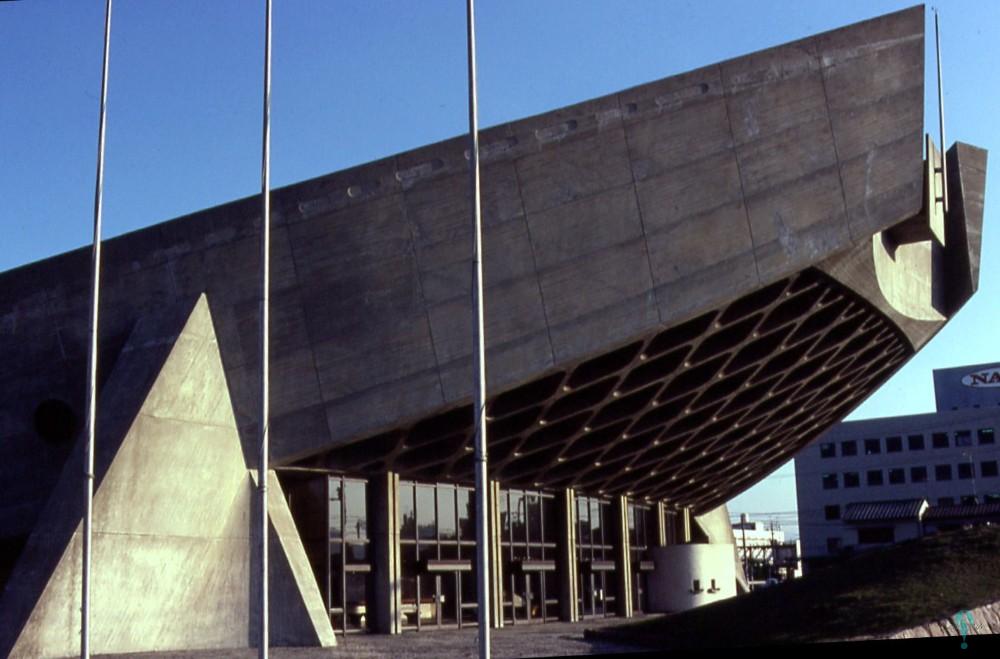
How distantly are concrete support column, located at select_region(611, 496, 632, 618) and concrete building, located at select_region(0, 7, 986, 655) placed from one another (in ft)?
40.7

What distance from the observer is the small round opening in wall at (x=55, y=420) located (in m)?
26.9

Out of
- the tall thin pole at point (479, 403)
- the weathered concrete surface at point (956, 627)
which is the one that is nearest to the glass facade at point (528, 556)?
the tall thin pole at point (479, 403)

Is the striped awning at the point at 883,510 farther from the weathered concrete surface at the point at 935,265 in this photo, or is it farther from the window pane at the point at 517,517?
the window pane at the point at 517,517

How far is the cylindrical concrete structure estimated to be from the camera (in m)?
43.1

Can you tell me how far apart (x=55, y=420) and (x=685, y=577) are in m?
25.3

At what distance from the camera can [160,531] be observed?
23.7 m

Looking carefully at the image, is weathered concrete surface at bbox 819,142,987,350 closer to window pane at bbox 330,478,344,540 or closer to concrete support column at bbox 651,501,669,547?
concrete support column at bbox 651,501,669,547

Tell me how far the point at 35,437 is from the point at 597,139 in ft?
50.1

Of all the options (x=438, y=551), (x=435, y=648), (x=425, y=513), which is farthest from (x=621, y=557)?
(x=435, y=648)

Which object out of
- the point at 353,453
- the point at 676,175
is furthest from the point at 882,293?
the point at 353,453

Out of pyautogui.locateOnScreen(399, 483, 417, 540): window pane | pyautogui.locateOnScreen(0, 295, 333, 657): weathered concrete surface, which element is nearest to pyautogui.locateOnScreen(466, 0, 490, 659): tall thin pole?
pyautogui.locateOnScreen(0, 295, 333, 657): weathered concrete surface

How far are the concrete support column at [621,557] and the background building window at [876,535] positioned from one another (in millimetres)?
46441

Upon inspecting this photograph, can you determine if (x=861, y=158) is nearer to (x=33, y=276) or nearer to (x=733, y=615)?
(x=733, y=615)

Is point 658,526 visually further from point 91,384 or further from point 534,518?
point 91,384
